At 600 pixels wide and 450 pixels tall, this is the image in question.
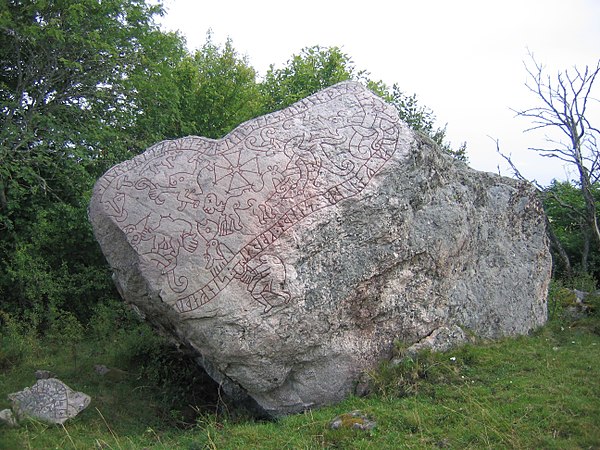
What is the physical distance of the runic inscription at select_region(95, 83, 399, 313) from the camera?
573cm

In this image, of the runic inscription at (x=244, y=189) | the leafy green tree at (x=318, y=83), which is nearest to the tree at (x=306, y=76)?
the leafy green tree at (x=318, y=83)

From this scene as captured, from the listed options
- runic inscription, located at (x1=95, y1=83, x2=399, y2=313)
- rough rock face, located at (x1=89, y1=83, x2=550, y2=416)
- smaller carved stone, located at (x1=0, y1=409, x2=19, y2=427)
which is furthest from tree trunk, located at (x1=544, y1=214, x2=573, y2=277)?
smaller carved stone, located at (x1=0, y1=409, x2=19, y2=427)

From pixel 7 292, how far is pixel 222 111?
6479mm

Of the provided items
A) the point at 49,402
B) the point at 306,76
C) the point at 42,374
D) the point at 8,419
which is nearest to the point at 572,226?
the point at 306,76

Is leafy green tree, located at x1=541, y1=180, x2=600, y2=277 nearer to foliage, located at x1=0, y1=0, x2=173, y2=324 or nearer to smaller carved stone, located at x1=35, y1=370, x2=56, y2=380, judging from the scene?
foliage, located at x1=0, y1=0, x2=173, y2=324

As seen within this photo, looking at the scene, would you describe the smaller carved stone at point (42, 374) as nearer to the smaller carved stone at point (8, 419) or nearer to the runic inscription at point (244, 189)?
the smaller carved stone at point (8, 419)

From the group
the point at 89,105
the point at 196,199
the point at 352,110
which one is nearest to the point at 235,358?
the point at 196,199

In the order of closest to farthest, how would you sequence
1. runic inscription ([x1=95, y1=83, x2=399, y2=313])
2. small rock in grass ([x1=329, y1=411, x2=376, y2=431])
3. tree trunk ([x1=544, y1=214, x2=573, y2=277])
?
small rock in grass ([x1=329, y1=411, x2=376, y2=431]) < runic inscription ([x1=95, y1=83, x2=399, y2=313]) < tree trunk ([x1=544, y1=214, x2=573, y2=277])

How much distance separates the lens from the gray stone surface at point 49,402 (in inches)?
238

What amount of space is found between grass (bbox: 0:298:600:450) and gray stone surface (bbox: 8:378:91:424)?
12cm

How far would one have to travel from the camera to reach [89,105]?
10.9 m

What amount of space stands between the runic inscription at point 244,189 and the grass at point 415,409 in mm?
1252

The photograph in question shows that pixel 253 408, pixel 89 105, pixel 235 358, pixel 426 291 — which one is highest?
pixel 89 105

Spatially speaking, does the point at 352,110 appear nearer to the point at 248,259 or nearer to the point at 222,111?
the point at 248,259
